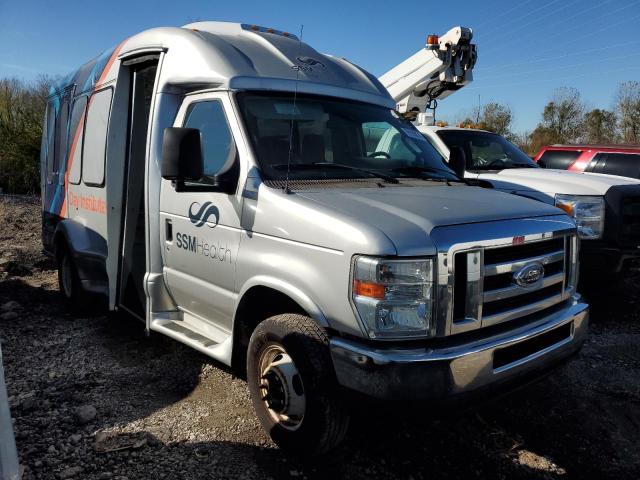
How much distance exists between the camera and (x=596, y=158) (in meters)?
9.77

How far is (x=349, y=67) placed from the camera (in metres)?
4.68

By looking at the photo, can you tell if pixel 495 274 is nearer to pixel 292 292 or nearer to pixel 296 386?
pixel 292 292

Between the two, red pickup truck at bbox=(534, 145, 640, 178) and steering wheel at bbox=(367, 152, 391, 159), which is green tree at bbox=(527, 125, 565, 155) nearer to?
red pickup truck at bbox=(534, 145, 640, 178)

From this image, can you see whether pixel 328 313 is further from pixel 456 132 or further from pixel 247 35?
pixel 456 132

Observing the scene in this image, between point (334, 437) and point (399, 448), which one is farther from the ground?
point (334, 437)

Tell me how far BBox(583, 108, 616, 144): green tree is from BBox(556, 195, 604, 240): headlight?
35.5m

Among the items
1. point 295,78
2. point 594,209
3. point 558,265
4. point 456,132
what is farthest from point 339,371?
point 456,132

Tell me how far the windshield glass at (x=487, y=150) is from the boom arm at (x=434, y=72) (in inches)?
80.3

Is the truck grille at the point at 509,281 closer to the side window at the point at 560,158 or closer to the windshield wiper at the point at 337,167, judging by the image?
the windshield wiper at the point at 337,167

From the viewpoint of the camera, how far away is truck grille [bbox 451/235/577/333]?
108 inches

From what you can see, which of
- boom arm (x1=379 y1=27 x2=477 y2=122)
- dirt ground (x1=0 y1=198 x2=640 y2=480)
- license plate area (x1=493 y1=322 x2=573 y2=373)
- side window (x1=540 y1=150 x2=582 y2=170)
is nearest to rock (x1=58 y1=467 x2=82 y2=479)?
dirt ground (x1=0 y1=198 x2=640 y2=480)

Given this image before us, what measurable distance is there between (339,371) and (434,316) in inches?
22.0

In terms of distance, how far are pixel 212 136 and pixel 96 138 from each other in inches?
85.6

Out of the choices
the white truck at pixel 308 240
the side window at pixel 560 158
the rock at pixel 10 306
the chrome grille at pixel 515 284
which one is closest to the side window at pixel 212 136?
the white truck at pixel 308 240
